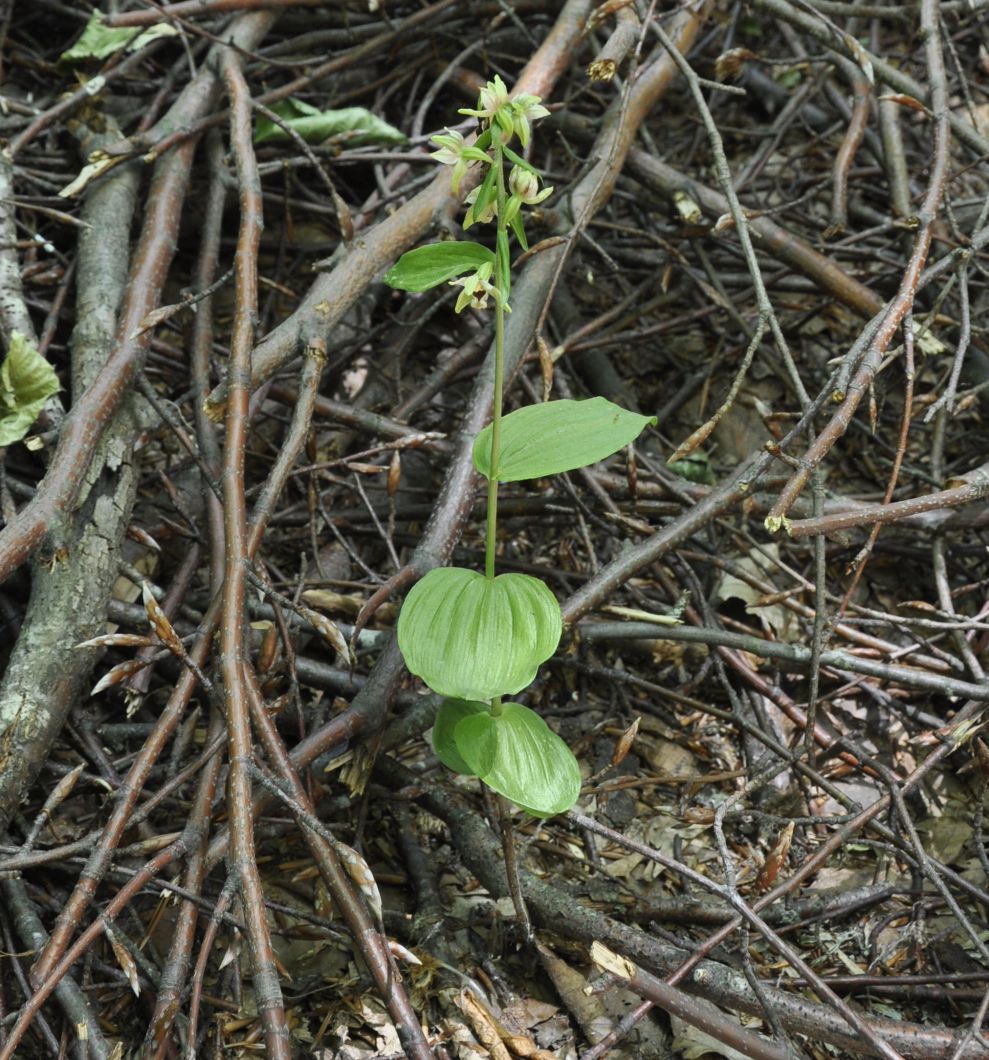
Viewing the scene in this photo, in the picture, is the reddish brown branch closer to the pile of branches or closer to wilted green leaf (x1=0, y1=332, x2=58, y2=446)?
the pile of branches

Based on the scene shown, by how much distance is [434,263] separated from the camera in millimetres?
1301

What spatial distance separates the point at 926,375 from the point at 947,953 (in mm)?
1702

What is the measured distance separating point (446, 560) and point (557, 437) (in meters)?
0.52

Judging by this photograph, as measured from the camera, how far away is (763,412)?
77.1 inches

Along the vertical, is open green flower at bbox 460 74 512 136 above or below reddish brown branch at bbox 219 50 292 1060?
above

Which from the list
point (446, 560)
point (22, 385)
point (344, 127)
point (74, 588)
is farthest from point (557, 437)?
point (344, 127)

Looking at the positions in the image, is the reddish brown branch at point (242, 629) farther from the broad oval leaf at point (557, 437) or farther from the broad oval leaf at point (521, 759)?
the broad oval leaf at point (557, 437)

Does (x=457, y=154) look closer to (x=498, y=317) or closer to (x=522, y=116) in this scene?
(x=522, y=116)

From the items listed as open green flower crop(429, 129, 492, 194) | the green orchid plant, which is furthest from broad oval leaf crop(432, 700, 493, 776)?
open green flower crop(429, 129, 492, 194)

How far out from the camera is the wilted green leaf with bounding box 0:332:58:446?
195 centimetres

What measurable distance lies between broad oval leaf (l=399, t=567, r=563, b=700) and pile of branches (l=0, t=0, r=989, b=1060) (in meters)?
0.22

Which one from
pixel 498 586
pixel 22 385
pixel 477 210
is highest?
pixel 477 210

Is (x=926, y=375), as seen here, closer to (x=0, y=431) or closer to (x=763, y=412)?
(x=763, y=412)

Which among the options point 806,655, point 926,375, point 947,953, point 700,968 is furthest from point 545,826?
point 926,375
